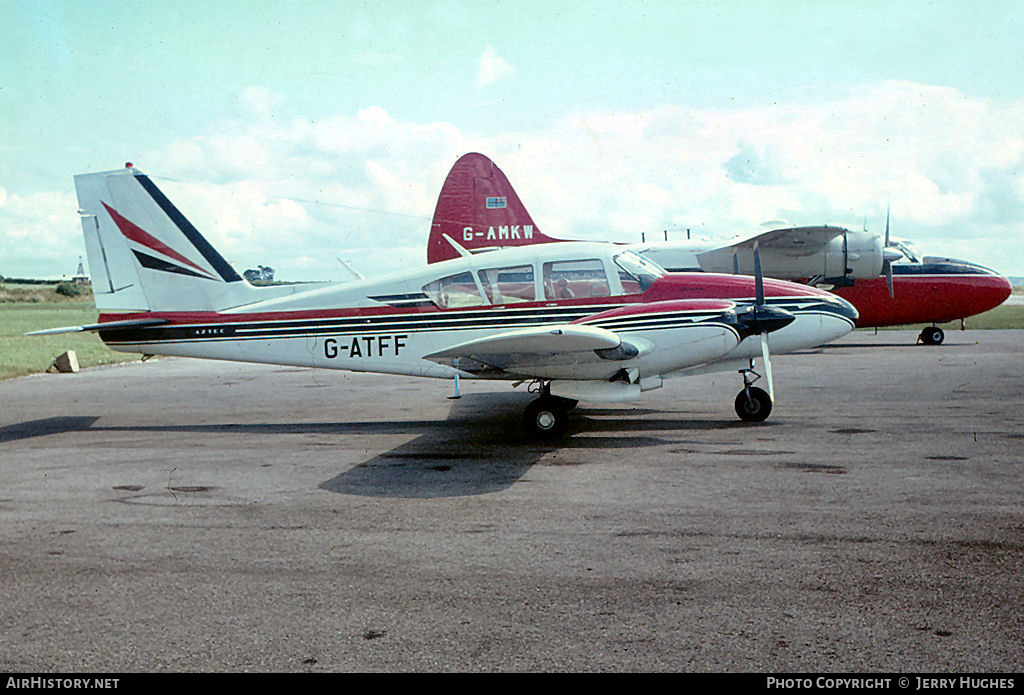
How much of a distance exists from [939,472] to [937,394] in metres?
6.93

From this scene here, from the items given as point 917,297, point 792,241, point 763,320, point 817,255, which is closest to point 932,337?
point 917,297

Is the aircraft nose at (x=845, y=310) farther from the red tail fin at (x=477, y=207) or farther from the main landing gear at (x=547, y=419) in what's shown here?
the red tail fin at (x=477, y=207)

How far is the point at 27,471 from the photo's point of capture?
9.12 meters

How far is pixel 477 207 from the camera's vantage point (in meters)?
26.1

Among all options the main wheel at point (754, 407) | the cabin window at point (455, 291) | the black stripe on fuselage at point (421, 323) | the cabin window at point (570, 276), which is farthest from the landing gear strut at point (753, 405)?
the cabin window at point (455, 291)

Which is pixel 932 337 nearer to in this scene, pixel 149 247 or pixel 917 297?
pixel 917 297

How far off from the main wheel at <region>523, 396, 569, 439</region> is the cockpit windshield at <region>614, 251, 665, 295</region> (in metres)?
1.96

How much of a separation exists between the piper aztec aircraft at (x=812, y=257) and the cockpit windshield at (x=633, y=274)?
516 inches

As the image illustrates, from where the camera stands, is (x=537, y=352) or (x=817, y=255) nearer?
(x=537, y=352)

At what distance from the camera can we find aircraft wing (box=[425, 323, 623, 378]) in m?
9.79

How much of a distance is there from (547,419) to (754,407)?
315cm

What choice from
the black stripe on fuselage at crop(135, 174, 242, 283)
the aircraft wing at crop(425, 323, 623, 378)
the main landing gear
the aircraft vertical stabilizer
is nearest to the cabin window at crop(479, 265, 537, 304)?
the aircraft wing at crop(425, 323, 623, 378)

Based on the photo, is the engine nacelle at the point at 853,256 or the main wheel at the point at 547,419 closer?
the main wheel at the point at 547,419

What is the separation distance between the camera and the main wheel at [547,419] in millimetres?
10609
